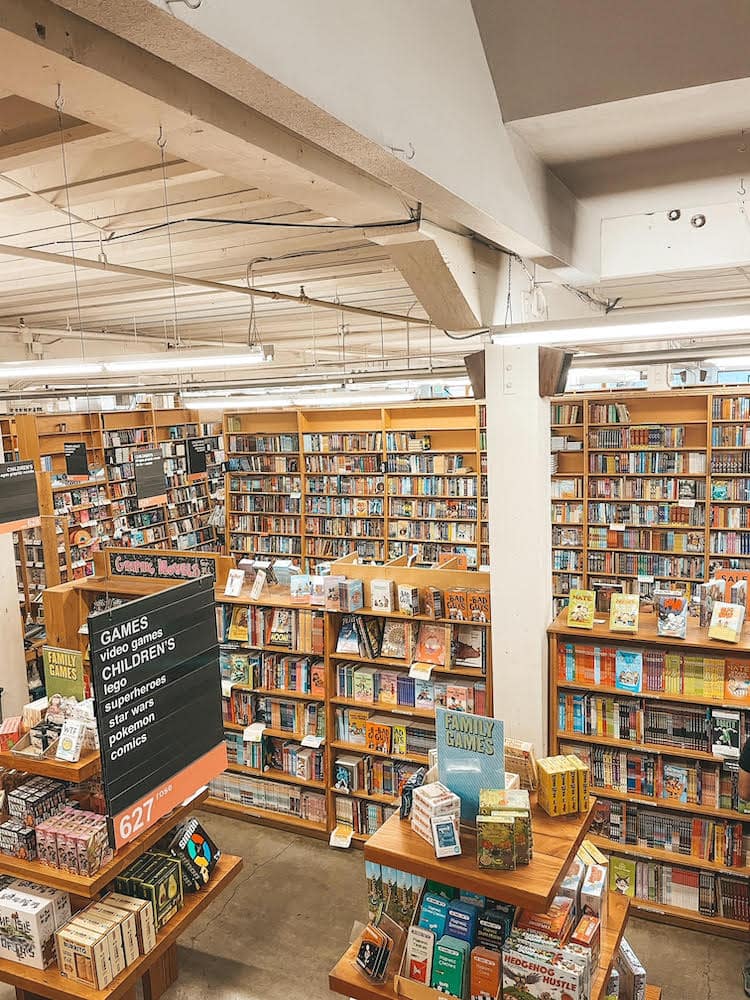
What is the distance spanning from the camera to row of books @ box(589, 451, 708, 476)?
8.08 m

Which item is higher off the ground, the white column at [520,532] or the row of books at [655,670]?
the white column at [520,532]

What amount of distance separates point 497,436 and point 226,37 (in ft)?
12.1

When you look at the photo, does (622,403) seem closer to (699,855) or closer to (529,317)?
(529,317)

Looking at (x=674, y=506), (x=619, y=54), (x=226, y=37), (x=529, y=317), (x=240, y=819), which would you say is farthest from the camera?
(x=674, y=506)

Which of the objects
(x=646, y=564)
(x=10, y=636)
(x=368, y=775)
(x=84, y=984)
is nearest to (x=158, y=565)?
(x=368, y=775)

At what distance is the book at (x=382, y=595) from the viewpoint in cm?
520

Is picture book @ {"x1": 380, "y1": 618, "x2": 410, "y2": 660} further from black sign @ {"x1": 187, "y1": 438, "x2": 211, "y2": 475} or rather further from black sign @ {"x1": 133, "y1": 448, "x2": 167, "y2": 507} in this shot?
black sign @ {"x1": 187, "y1": 438, "x2": 211, "y2": 475}

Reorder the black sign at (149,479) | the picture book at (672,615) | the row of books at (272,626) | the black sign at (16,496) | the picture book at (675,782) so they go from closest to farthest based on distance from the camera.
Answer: the picture book at (672,615) → the picture book at (675,782) → the row of books at (272,626) → the black sign at (16,496) → the black sign at (149,479)

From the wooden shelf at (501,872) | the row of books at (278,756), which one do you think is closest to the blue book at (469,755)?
the wooden shelf at (501,872)

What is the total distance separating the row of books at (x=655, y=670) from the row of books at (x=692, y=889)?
3.50 ft

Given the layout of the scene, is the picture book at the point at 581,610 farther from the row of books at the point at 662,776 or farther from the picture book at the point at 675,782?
the picture book at the point at 675,782

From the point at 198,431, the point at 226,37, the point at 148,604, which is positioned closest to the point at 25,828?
the point at 148,604

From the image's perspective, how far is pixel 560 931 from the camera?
2.58 meters

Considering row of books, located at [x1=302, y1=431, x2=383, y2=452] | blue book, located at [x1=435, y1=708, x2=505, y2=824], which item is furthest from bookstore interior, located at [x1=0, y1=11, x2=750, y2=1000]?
row of books, located at [x1=302, y1=431, x2=383, y2=452]
